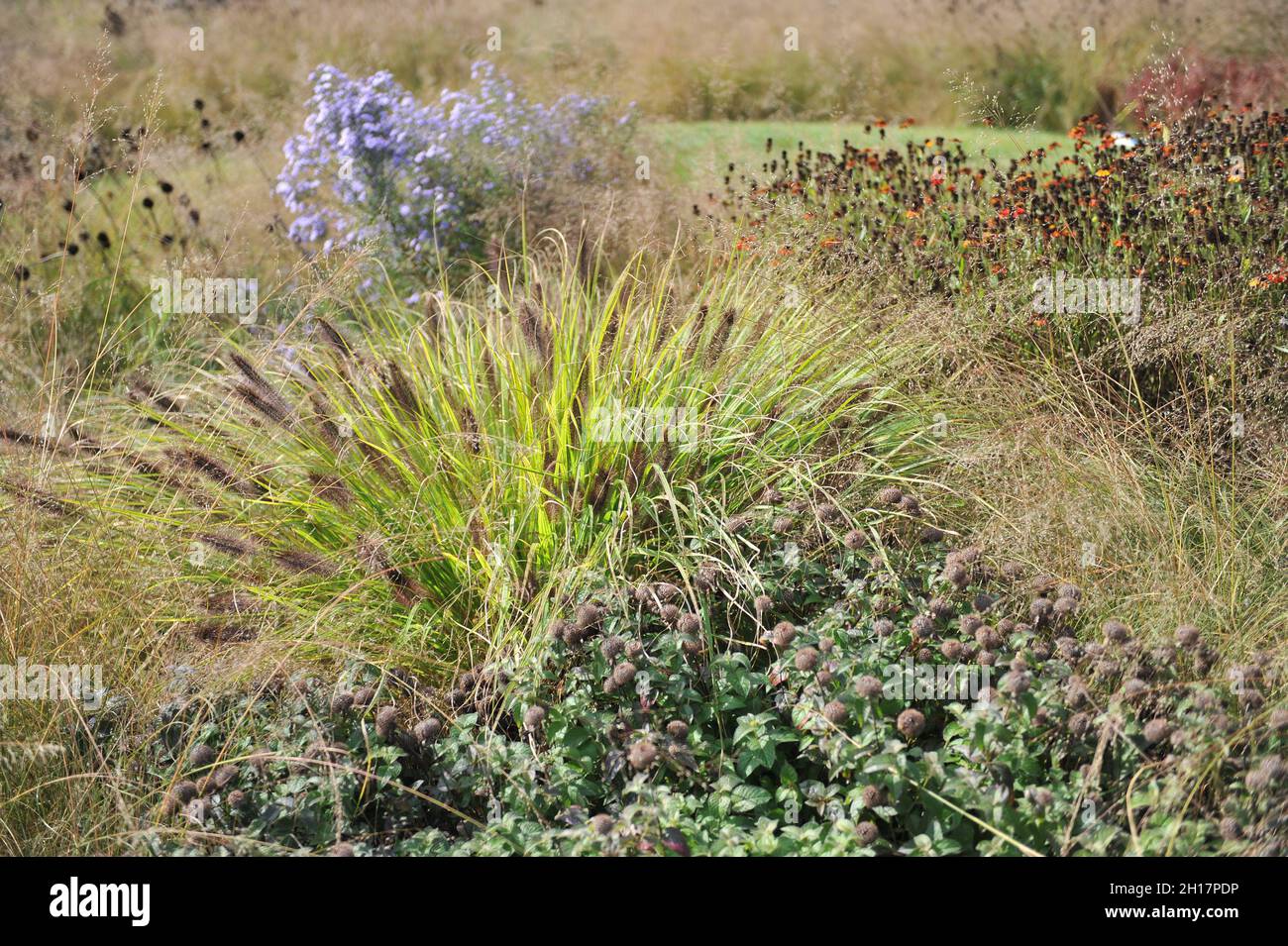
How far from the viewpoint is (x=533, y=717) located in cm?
261

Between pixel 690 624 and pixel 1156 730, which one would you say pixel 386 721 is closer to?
pixel 690 624

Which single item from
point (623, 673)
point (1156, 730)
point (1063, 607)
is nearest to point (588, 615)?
point (623, 673)

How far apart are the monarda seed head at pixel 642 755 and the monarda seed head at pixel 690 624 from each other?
33 cm

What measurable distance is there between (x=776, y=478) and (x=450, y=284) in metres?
2.98

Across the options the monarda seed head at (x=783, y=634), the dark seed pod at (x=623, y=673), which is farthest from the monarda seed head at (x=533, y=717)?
the monarda seed head at (x=783, y=634)

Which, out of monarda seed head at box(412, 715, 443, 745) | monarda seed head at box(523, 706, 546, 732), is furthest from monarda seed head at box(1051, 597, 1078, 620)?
monarda seed head at box(412, 715, 443, 745)

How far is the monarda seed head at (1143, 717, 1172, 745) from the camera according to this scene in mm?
2402

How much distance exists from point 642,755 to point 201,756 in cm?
106

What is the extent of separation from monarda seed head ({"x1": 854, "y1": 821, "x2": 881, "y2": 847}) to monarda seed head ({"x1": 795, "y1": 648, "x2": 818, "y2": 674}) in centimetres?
38

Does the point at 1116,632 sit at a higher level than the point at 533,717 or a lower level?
higher

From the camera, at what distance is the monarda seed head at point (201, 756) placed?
267cm

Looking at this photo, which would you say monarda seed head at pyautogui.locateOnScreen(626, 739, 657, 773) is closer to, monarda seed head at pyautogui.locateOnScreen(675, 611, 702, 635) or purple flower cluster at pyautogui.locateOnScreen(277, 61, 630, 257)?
monarda seed head at pyautogui.locateOnScreen(675, 611, 702, 635)

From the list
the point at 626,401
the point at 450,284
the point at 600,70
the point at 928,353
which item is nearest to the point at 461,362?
the point at 626,401

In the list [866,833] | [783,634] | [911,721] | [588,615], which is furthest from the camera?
[588,615]
